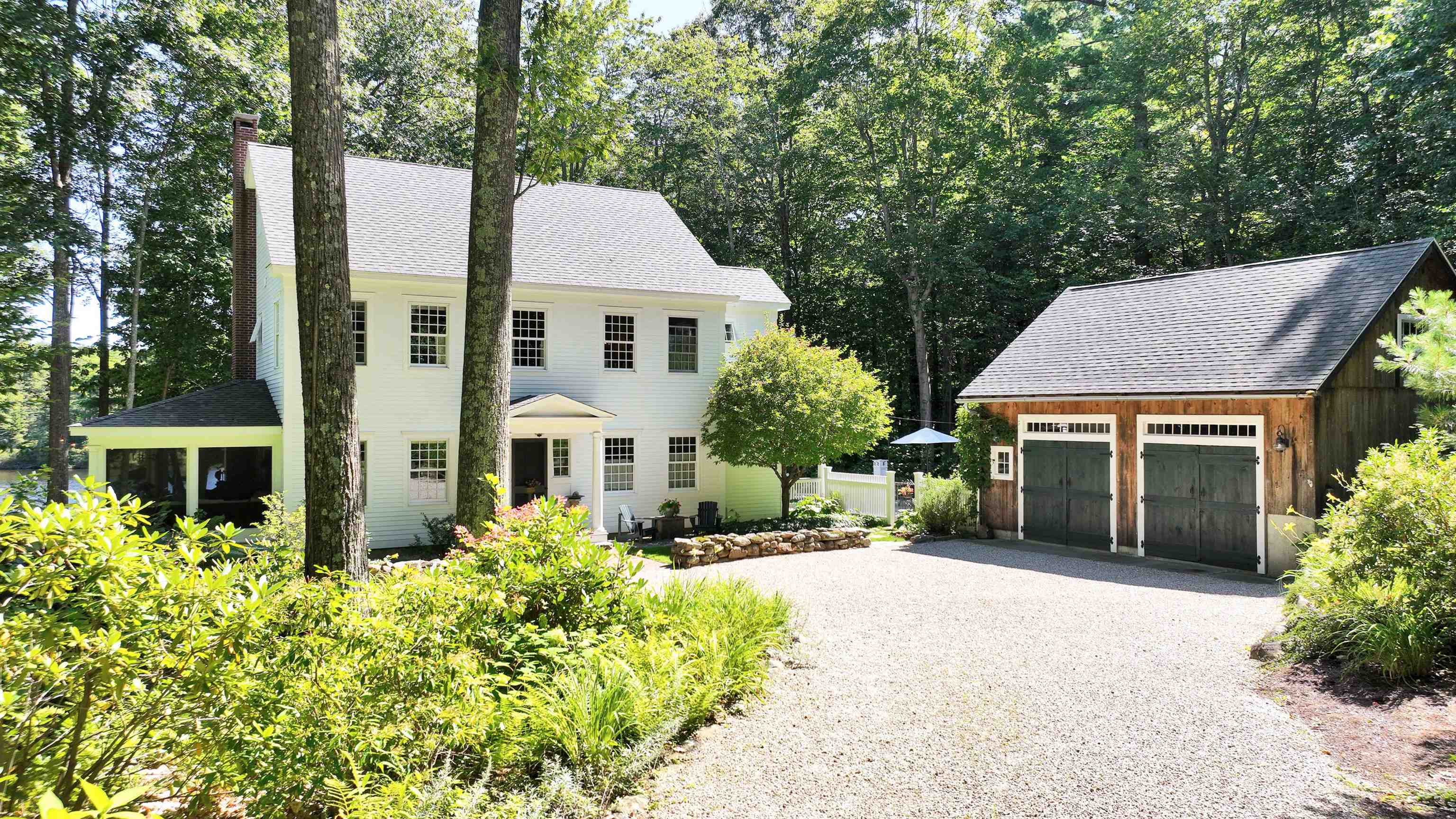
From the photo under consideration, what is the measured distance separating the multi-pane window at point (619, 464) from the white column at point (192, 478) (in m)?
7.85

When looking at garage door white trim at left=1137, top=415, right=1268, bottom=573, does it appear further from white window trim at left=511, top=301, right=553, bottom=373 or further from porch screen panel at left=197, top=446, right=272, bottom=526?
porch screen panel at left=197, top=446, right=272, bottom=526

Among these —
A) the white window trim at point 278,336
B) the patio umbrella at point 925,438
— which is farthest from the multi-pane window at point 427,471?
the patio umbrella at point 925,438

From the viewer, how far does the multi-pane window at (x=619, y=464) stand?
1858 centimetres

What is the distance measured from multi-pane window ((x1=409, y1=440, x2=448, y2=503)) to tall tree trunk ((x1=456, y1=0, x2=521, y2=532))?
361 inches

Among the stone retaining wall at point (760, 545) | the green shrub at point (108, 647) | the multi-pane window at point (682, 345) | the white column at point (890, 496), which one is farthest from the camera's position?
the multi-pane window at point (682, 345)

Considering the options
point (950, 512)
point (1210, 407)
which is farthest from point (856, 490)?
point (1210, 407)

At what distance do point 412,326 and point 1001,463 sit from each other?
12462mm

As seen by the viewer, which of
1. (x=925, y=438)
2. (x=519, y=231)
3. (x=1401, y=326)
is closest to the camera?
(x=1401, y=326)

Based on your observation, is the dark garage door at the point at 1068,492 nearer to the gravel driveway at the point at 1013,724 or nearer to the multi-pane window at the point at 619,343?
the gravel driveway at the point at 1013,724

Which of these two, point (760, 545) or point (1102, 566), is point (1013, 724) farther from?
point (760, 545)

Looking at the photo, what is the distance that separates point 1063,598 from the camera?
423 inches

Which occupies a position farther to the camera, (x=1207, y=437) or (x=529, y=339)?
(x=529, y=339)

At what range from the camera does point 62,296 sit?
78.3ft

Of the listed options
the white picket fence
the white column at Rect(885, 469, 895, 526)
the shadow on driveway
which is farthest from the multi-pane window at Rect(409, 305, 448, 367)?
the white column at Rect(885, 469, 895, 526)
